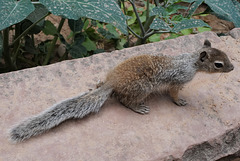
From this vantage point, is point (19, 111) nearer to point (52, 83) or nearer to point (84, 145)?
point (52, 83)

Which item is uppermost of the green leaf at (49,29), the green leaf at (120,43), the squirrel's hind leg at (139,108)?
the green leaf at (49,29)

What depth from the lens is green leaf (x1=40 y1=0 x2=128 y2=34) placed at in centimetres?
235

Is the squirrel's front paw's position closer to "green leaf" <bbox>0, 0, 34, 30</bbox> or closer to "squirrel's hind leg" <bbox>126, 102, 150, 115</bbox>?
"squirrel's hind leg" <bbox>126, 102, 150, 115</bbox>

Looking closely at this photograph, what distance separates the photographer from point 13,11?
231cm

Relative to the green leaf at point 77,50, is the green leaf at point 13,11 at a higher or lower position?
higher

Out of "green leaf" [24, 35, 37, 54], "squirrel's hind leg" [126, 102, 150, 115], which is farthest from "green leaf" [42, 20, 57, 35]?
"squirrel's hind leg" [126, 102, 150, 115]

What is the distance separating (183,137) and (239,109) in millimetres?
719

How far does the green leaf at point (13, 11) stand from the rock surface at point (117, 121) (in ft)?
2.33

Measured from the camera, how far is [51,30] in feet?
12.1

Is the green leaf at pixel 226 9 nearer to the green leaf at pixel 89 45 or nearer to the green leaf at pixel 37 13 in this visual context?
the green leaf at pixel 89 45

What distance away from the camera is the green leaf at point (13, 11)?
2242 millimetres

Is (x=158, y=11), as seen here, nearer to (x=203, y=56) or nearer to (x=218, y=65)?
(x=203, y=56)

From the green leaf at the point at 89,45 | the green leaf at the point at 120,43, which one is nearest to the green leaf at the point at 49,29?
the green leaf at the point at 89,45

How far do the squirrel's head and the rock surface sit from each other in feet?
1.17
